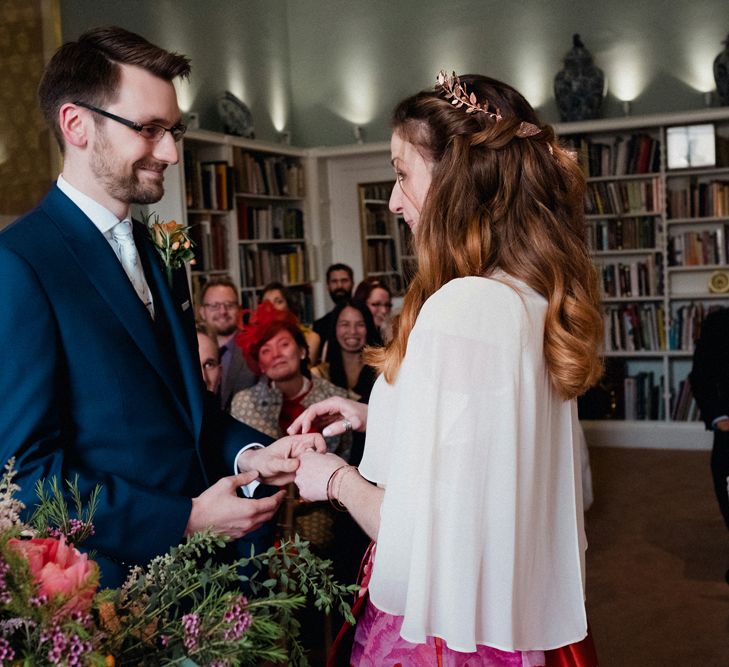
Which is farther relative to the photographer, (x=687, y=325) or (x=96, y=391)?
(x=687, y=325)

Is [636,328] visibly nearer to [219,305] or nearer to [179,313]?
[219,305]

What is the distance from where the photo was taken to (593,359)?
160cm

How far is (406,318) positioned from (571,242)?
1.04 ft

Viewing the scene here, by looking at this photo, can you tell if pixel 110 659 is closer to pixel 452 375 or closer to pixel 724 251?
pixel 452 375

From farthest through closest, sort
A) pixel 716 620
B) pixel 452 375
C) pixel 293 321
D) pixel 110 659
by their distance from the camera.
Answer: pixel 293 321 < pixel 716 620 < pixel 452 375 < pixel 110 659

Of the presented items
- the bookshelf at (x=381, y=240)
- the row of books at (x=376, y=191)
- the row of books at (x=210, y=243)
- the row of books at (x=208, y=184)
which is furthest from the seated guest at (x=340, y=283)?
the row of books at (x=376, y=191)

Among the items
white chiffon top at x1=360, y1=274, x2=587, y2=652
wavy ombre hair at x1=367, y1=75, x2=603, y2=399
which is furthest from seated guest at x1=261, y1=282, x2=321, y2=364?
white chiffon top at x1=360, y1=274, x2=587, y2=652

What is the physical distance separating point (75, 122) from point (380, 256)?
26.2 ft

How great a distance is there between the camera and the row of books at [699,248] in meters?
8.19

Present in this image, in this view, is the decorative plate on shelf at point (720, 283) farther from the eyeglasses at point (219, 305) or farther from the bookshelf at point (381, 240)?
the eyeglasses at point (219, 305)

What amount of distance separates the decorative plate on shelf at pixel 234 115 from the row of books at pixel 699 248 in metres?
3.96

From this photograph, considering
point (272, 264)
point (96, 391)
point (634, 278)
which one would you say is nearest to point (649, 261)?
point (634, 278)

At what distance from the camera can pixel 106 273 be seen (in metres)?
1.78

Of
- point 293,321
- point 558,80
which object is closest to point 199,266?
point 293,321
